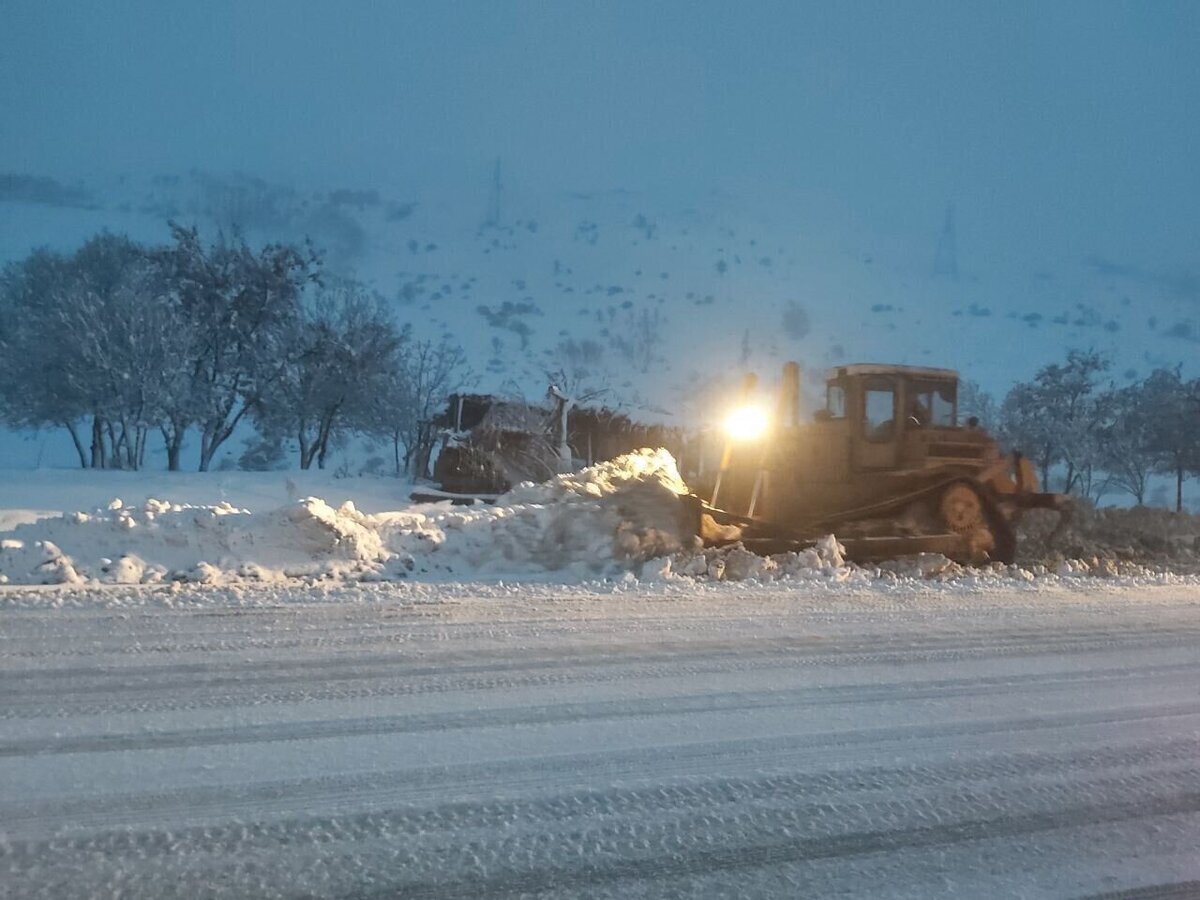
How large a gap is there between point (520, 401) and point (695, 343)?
3853 cm

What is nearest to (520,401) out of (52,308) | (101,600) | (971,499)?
(52,308)

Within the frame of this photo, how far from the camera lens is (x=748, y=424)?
13.3m

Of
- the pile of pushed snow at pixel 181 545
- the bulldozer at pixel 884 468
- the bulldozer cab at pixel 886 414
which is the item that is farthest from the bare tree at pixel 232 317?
the bulldozer cab at pixel 886 414

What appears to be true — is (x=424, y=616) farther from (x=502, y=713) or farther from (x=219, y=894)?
(x=219, y=894)

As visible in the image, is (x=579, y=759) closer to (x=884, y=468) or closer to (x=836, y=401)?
(x=884, y=468)

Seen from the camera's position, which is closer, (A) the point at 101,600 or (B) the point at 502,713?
(B) the point at 502,713

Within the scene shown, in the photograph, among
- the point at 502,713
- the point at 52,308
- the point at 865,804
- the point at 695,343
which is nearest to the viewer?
the point at 865,804

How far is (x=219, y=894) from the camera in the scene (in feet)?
9.55

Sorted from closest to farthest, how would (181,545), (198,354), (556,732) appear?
(556,732) → (181,545) → (198,354)

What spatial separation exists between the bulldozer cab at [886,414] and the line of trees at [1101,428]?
26912mm

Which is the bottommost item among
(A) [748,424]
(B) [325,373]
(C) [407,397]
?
(A) [748,424]

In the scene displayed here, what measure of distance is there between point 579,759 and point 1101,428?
40986 millimetres

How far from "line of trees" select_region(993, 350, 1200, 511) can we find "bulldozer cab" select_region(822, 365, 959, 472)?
26912mm

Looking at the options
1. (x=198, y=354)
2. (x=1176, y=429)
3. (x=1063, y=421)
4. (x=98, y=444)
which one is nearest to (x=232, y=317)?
(x=198, y=354)
